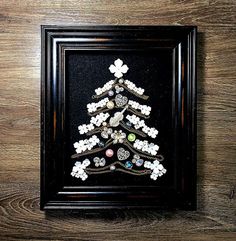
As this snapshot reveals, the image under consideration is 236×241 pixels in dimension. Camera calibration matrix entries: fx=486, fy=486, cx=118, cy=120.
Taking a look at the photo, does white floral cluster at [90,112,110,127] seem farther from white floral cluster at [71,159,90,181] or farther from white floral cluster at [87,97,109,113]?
white floral cluster at [71,159,90,181]

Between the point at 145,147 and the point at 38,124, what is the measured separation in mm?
408

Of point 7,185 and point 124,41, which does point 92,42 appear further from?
point 7,185

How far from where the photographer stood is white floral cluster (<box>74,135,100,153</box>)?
179 centimetres

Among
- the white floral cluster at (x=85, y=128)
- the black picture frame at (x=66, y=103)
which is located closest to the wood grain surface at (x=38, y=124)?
the black picture frame at (x=66, y=103)

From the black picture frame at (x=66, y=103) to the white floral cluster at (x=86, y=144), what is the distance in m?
0.05

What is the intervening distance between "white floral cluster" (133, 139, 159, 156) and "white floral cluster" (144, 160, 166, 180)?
37mm

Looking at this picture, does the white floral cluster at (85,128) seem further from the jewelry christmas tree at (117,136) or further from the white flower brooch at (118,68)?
the white flower brooch at (118,68)

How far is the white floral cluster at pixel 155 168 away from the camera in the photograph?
1.80 metres

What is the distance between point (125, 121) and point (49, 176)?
345 mm

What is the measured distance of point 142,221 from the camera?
1.83 metres

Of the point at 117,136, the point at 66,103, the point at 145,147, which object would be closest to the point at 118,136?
the point at 117,136

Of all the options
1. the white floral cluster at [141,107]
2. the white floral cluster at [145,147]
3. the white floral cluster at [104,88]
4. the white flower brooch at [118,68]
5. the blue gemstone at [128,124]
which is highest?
the white flower brooch at [118,68]

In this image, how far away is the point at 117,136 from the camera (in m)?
1.79

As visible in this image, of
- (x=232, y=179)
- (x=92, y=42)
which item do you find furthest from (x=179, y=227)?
(x=92, y=42)
